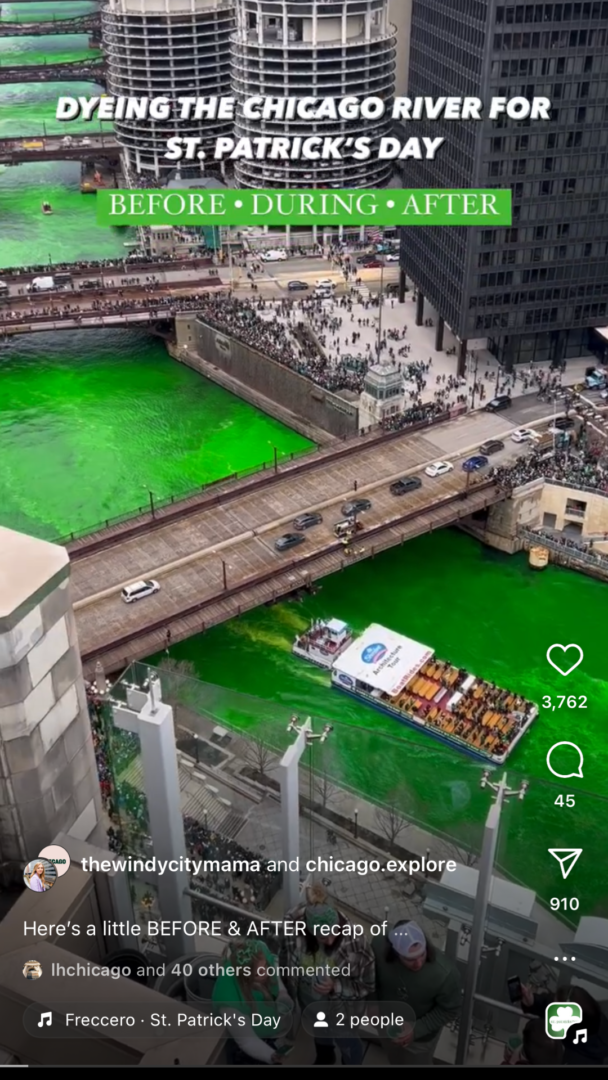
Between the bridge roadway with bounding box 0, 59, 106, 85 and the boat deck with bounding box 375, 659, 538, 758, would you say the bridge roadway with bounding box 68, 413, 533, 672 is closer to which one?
the boat deck with bounding box 375, 659, 538, 758

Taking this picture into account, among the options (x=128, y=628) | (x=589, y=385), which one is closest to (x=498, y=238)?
(x=589, y=385)

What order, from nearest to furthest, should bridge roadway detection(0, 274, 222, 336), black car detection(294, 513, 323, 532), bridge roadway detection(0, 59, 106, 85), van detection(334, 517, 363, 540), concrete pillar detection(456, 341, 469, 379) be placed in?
van detection(334, 517, 363, 540) → black car detection(294, 513, 323, 532) → concrete pillar detection(456, 341, 469, 379) → bridge roadway detection(0, 274, 222, 336) → bridge roadway detection(0, 59, 106, 85)

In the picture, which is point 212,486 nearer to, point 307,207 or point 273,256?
point 307,207

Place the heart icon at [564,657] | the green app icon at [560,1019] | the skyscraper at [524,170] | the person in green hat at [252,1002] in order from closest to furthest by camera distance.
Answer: the green app icon at [560,1019] → the person in green hat at [252,1002] → the heart icon at [564,657] → the skyscraper at [524,170]

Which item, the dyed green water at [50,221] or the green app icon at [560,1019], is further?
the dyed green water at [50,221]

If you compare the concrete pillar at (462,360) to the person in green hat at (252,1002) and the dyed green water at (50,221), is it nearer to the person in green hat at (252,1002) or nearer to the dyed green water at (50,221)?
the dyed green water at (50,221)

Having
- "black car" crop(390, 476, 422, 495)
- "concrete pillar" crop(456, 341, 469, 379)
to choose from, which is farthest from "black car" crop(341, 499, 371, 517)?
"concrete pillar" crop(456, 341, 469, 379)

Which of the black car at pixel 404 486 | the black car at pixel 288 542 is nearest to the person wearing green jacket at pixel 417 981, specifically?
the black car at pixel 288 542
